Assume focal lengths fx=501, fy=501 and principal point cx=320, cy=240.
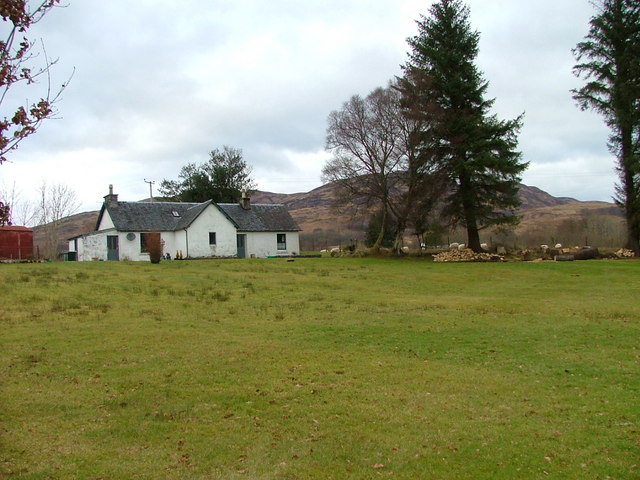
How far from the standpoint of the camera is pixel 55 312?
47.3 feet

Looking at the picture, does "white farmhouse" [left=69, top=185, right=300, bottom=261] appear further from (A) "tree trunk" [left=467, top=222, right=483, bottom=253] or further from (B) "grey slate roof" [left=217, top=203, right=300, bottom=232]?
(A) "tree trunk" [left=467, top=222, right=483, bottom=253]

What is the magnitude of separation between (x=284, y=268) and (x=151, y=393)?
883 inches

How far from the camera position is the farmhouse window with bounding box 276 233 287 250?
4700 centimetres

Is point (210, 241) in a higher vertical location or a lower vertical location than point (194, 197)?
lower

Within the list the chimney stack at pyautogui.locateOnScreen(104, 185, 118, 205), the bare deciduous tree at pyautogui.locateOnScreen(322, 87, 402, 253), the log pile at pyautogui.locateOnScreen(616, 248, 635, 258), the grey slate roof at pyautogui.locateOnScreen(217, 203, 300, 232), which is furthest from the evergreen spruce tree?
the chimney stack at pyautogui.locateOnScreen(104, 185, 118, 205)

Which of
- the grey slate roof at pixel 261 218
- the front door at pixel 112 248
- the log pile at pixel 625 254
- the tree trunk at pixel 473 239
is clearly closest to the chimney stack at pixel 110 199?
the front door at pixel 112 248

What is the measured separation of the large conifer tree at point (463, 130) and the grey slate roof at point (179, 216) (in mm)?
16058

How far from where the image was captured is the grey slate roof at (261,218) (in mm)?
45719

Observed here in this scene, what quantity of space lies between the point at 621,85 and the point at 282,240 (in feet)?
96.6

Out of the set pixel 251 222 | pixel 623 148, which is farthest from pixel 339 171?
pixel 623 148

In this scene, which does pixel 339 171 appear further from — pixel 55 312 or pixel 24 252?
pixel 55 312

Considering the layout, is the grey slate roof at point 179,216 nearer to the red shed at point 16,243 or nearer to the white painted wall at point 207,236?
the white painted wall at point 207,236

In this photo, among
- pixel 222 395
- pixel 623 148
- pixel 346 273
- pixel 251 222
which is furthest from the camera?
pixel 251 222

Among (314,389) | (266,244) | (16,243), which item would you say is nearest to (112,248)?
(16,243)
